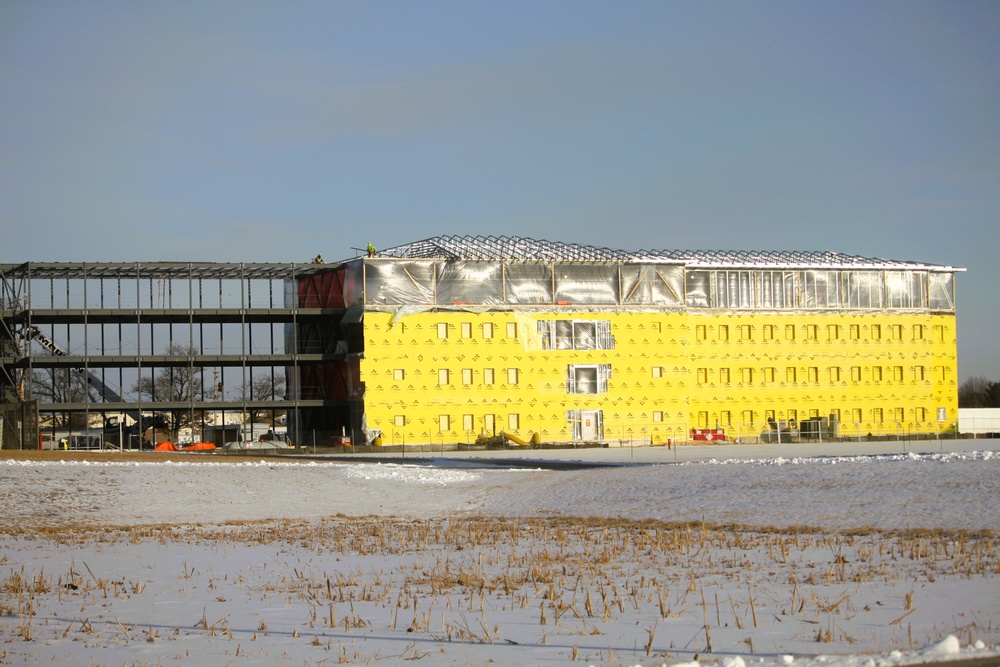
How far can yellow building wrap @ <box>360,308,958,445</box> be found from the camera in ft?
253

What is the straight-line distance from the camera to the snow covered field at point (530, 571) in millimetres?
11820

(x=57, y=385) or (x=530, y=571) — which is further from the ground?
(x=57, y=385)

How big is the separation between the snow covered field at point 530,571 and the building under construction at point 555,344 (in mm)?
44175

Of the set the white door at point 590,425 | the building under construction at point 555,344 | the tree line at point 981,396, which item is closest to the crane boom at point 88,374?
the building under construction at point 555,344

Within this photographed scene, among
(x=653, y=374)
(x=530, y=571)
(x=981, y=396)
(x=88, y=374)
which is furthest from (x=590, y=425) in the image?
(x=981, y=396)

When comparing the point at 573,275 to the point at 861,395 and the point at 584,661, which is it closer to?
the point at 861,395

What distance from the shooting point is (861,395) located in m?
86.0

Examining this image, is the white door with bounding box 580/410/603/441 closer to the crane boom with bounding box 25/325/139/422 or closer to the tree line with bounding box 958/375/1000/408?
the crane boom with bounding box 25/325/139/422

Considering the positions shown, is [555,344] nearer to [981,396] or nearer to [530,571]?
[530,571]

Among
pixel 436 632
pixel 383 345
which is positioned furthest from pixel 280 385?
pixel 436 632

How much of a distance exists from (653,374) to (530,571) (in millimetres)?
64808

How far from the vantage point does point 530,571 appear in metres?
16.9

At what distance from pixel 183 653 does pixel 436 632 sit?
2627 millimetres

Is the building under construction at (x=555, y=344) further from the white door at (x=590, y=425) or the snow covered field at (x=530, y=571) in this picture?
the snow covered field at (x=530, y=571)
